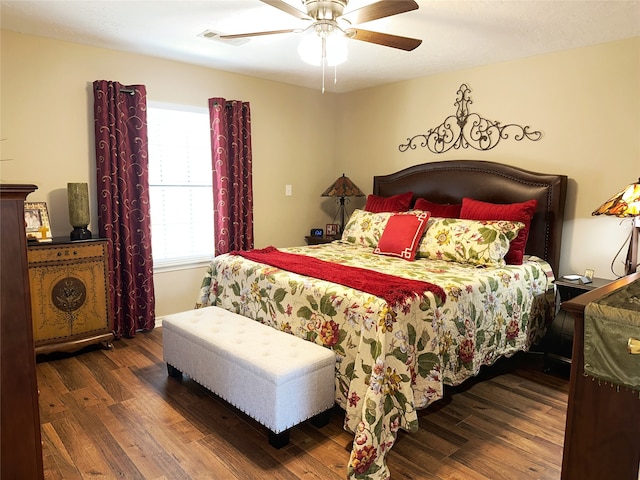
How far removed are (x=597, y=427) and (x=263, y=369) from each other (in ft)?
Result: 4.54

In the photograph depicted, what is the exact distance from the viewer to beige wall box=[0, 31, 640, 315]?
3146mm

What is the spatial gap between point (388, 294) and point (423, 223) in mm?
1421

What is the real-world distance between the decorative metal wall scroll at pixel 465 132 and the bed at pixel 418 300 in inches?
8.6

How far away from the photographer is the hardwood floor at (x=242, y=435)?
2.01 metres

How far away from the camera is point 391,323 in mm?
2061

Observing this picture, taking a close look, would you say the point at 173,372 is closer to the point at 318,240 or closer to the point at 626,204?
the point at 318,240

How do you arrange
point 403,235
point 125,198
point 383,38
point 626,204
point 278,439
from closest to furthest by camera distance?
1. point 278,439
2. point 383,38
3. point 626,204
4. point 403,235
5. point 125,198

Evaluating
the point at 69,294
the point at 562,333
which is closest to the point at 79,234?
the point at 69,294

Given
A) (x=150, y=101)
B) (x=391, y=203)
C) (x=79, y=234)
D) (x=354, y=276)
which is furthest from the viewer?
(x=391, y=203)

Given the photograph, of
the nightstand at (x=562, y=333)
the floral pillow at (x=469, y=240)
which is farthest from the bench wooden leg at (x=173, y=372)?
the nightstand at (x=562, y=333)

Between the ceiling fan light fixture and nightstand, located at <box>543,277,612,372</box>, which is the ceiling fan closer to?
the ceiling fan light fixture

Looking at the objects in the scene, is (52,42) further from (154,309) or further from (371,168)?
(371,168)

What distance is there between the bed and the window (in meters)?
1.00

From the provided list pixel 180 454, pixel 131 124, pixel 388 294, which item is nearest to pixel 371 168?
pixel 131 124
